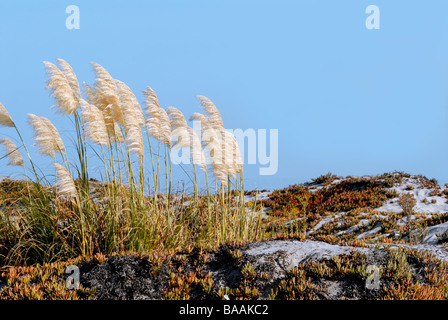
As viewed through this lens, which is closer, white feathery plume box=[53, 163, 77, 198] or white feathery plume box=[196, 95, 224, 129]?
white feathery plume box=[53, 163, 77, 198]

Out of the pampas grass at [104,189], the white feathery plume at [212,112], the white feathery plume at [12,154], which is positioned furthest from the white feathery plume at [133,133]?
the white feathery plume at [12,154]

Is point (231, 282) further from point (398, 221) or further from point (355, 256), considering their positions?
point (398, 221)

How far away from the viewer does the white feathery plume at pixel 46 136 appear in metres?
7.02

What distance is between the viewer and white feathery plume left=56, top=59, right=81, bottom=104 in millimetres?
7547

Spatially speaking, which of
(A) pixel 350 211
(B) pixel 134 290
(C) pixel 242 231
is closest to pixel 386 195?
(A) pixel 350 211

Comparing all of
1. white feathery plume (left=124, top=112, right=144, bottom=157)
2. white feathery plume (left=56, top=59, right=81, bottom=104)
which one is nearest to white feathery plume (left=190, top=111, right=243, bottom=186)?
white feathery plume (left=124, top=112, right=144, bottom=157)

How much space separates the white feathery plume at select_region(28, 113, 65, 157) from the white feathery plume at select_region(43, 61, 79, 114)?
397 millimetres

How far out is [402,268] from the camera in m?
5.81

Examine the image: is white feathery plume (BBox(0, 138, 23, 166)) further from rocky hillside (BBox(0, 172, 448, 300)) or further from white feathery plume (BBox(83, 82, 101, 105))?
rocky hillside (BBox(0, 172, 448, 300))

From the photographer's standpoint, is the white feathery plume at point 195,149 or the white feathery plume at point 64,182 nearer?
the white feathery plume at point 64,182

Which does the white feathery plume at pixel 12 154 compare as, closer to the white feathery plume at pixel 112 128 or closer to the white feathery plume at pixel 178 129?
the white feathery plume at pixel 112 128

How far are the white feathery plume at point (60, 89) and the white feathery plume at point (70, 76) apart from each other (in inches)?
11.9

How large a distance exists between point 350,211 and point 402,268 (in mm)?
13771

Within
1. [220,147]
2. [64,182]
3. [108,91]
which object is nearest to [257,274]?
[220,147]
